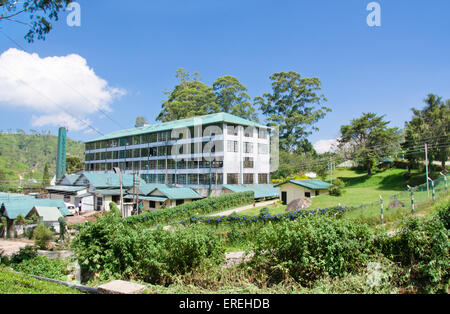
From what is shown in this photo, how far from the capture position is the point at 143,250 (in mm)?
8219

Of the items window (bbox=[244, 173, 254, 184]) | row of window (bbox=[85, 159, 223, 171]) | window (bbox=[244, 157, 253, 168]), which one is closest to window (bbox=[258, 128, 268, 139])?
window (bbox=[244, 157, 253, 168])

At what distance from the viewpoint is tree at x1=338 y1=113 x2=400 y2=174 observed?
1809 inches

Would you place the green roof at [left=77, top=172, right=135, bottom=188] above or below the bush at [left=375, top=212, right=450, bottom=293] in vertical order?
above

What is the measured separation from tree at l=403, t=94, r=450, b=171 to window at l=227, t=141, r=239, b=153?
→ 73.7ft

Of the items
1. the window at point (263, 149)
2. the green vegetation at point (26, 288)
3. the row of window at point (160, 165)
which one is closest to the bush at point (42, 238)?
the green vegetation at point (26, 288)

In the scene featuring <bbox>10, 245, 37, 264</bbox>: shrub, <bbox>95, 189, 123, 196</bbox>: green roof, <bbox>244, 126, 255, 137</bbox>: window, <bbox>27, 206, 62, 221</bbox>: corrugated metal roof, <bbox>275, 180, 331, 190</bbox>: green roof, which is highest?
<bbox>244, 126, 255, 137</bbox>: window

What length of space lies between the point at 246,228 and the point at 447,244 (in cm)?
1016

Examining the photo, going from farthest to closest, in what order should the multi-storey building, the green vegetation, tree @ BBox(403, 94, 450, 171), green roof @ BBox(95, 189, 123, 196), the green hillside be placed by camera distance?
the green hillside
green roof @ BBox(95, 189, 123, 196)
the multi-storey building
tree @ BBox(403, 94, 450, 171)
the green vegetation

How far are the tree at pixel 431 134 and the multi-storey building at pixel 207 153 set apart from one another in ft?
63.1

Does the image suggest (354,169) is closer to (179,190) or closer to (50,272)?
(179,190)

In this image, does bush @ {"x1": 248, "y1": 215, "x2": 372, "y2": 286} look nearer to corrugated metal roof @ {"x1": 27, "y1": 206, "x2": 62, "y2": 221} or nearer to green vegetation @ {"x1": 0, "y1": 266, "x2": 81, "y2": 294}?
green vegetation @ {"x1": 0, "y1": 266, "x2": 81, "y2": 294}

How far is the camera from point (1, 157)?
355 ft

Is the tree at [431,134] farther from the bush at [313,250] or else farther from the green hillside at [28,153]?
the green hillside at [28,153]

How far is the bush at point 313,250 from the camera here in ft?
22.5
